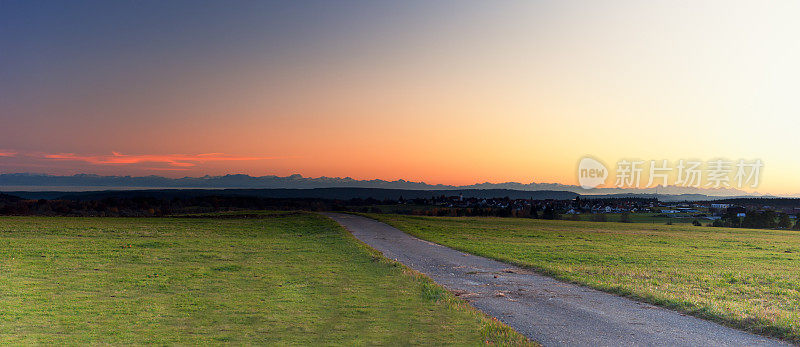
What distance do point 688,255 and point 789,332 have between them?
21.7m

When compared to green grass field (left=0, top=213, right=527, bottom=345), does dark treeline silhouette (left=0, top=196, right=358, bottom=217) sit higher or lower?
lower

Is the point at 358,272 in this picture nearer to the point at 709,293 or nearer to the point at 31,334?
the point at 31,334

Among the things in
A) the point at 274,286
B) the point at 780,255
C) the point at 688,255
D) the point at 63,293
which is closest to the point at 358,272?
the point at 274,286

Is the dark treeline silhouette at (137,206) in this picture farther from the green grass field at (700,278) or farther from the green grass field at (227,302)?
the green grass field at (700,278)

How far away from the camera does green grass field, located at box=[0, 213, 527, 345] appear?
969 cm

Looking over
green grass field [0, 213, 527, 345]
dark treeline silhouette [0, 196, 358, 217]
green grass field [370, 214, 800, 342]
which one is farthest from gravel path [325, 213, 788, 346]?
dark treeline silhouette [0, 196, 358, 217]

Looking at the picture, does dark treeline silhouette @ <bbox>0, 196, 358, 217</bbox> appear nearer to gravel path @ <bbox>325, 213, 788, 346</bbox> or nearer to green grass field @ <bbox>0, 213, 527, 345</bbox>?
green grass field @ <bbox>0, 213, 527, 345</bbox>

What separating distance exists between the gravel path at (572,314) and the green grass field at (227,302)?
3.30 ft

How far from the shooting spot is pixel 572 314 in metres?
12.2

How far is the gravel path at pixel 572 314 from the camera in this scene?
10.1m

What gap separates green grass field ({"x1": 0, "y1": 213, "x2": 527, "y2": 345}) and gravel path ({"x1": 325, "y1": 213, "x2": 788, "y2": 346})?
1006 mm

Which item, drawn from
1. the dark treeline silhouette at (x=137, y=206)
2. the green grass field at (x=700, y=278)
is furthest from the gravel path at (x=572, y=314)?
the dark treeline silhouette at (x=137, y=206)

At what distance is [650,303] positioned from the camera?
1380cm

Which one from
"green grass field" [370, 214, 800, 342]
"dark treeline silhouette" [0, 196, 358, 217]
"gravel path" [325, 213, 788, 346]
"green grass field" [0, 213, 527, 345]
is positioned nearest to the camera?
"green grass field" [0, 213, 527, 345]
